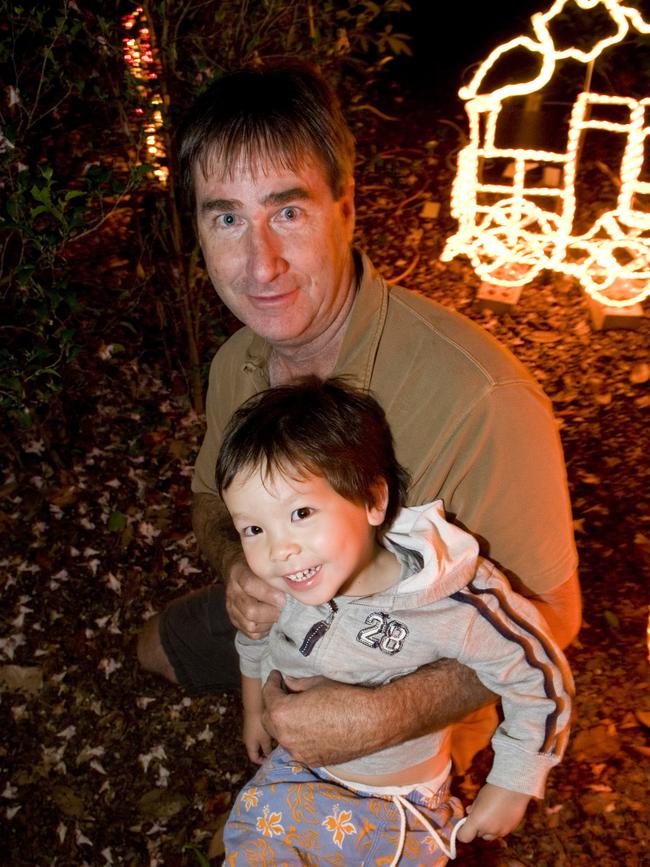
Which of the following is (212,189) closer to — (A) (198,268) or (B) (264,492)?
(B) (264,492)

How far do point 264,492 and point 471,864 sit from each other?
2.14 meters

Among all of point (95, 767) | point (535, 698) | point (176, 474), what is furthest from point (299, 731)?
point (176, 474)

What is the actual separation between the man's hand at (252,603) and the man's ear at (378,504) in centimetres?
38

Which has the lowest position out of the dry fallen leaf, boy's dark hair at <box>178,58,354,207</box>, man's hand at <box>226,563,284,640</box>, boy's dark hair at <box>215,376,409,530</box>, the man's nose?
the dry fallen leaf

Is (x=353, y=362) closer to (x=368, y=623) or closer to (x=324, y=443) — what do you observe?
(x=324, y=443)

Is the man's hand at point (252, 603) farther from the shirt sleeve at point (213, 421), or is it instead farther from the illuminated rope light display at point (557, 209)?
the illuminated rope light display at point (557, 209)

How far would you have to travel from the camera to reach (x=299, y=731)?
2037mm

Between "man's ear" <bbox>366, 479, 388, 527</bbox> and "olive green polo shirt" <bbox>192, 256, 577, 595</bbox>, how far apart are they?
141 millimetres

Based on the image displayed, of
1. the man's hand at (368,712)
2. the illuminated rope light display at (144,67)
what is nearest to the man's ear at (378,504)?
the man's hand at (368,712)

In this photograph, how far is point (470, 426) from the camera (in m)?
2.02

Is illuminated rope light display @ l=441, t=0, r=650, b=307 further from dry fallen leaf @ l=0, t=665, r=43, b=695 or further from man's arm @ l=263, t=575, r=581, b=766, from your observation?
dry fallen leaf @ l=0, t=665, r=43, b=695

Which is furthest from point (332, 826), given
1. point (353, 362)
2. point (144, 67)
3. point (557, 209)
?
point (557, 209)

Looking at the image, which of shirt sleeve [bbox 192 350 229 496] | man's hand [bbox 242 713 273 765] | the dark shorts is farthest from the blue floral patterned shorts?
shirt sleeve [bbox 192 350 229 496]

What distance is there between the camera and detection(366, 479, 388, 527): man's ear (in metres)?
2.03
